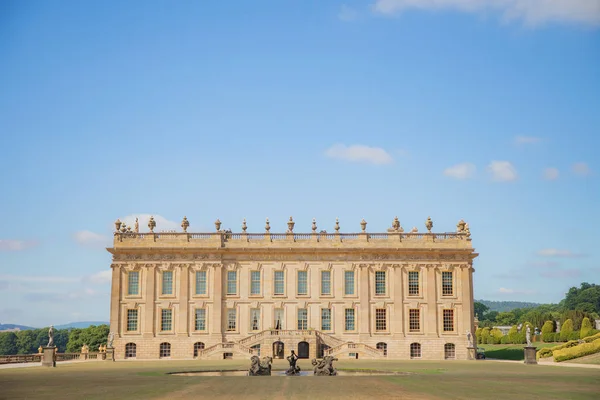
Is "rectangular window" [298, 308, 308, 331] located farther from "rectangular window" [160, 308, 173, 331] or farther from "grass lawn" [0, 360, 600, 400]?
"grass lawn" [0, 360, 600, 400]

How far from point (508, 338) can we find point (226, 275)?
39629 millimetres

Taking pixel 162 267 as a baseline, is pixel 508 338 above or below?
below

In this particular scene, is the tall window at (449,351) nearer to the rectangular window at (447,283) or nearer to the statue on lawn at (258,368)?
the rectangular window at (447,283)

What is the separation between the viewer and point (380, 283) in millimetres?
67562

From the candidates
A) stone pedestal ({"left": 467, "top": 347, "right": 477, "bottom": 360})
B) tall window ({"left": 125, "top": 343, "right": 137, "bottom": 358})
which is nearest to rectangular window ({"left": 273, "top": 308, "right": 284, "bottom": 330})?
tall window ({"left": 125, "top": 343, "right": 137, "bottom": 358})

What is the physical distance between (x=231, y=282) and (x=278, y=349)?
8472mm

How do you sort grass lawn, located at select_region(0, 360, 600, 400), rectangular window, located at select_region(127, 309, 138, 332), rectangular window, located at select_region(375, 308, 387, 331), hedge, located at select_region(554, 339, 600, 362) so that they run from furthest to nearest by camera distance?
1. rectangular window, located at select_region(127, 309, 138, 332)
2. rectangular window, located at select_region(375, 308, 387, 331)
3. hedge, located at select_region(554, 339, 600, 362)
4. grass lawn, located at select_region(0, 360, 600, 400)

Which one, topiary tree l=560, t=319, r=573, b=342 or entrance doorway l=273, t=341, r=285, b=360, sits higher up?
topiary tree l=560, t=319, r=573, b=342

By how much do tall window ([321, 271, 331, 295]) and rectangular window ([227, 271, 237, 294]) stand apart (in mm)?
7739

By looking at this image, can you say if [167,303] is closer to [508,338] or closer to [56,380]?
[56,380]

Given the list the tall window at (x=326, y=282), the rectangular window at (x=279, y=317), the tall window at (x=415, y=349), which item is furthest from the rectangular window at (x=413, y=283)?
the rectangular window at (x=279, y=317)

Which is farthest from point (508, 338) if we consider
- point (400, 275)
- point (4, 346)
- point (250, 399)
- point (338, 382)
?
point (4, 346)

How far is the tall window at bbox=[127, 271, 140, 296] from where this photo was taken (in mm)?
67562

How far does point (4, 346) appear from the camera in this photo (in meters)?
143
